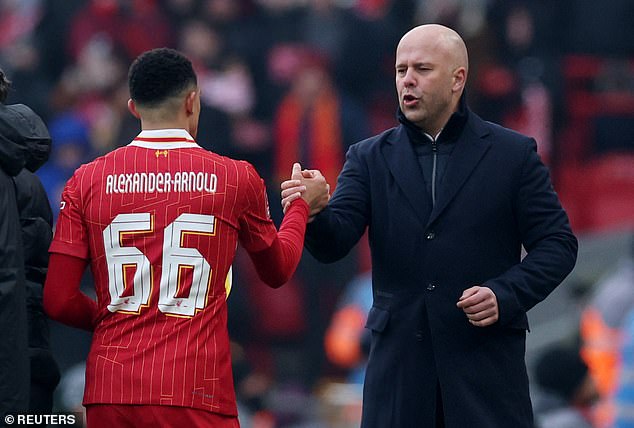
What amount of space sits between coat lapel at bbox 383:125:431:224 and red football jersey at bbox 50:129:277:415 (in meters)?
0.76

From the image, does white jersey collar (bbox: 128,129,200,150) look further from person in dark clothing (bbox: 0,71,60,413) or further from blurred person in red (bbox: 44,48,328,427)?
person in dark clothing (bbox: 0,71,60,413)

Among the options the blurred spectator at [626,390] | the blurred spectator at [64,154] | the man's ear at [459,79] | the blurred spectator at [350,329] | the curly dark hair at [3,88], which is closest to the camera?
the curly dark hair at [3,88]

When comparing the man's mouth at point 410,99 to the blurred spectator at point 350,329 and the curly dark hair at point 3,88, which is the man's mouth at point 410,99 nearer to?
the curly dark hair at point 3,88

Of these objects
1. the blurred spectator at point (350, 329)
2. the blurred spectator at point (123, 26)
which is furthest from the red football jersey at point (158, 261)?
the blurred spectator at point (123, 26)

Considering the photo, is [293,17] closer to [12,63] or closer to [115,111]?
[115,111]

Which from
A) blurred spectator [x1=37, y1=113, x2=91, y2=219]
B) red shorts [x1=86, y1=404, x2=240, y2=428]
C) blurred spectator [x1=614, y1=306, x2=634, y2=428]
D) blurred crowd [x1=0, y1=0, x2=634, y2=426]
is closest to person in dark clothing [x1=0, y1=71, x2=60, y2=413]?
red shorts [x1=86, y1=404, x2=240, y2=428]

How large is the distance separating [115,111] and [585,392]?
4740mm

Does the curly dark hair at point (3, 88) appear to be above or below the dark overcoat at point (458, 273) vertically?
above

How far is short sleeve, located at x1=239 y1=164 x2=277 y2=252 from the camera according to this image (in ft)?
14.2

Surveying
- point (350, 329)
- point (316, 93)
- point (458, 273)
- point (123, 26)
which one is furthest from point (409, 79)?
point (123, 26)

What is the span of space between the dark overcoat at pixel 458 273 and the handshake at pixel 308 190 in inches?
1.9

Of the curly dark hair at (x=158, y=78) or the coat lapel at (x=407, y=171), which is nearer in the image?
the curly dark hair at (x=158, y=78)

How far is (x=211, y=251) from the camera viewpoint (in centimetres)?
423

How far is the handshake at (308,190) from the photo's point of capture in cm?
472
